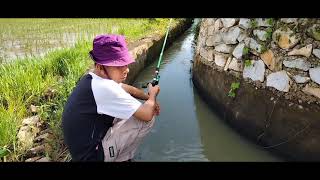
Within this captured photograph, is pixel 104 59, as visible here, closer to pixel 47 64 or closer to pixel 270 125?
pixel 270 125

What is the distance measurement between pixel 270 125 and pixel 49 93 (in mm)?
2550

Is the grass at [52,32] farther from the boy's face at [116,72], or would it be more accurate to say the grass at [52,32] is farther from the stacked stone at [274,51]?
the boy's face at [116,72]

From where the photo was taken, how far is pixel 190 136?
5.03m

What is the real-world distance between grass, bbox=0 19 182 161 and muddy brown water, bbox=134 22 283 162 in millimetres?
1033

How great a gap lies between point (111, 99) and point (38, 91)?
233cm

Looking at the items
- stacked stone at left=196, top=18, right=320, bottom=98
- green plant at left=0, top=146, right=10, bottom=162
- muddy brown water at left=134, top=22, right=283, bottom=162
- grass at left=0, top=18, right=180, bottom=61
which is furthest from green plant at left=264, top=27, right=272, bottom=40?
grass at left=0, top=18, right=180, bottom=61

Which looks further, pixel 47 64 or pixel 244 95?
pixel 47 64

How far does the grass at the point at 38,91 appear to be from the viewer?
3764 millimetres

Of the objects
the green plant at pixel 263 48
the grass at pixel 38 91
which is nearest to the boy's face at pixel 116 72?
the grass at pixel 38 91

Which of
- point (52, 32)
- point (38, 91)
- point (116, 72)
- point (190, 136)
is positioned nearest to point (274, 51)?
point (190, 136)
